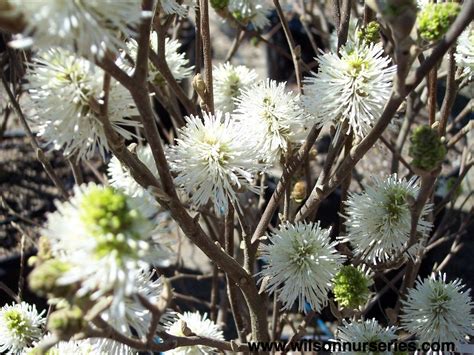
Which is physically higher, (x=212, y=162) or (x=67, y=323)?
(x=212, y=162)

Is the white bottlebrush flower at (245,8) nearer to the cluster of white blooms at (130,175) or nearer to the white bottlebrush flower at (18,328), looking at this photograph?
the cluster of white blooms at (130,175)

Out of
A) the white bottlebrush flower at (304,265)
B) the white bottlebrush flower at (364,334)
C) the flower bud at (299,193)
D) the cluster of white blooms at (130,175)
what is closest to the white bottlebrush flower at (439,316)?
the white bottlebrush flower at (364,334)

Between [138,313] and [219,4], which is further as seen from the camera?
[219,4]

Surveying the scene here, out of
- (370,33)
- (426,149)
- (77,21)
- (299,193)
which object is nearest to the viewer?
(77,21)

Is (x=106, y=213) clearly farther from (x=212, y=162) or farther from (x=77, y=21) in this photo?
(x=212, y=162)

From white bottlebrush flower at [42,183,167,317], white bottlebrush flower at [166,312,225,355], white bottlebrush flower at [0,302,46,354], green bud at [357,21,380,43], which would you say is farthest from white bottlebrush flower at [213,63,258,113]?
white bottlebrush flower at [42,183,167,317]

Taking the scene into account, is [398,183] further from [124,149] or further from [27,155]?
[27,155]

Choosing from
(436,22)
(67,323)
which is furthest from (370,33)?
(67,323)

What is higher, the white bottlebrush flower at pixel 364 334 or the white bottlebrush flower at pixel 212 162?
the white bottlebrush flower at pixel 212 162
